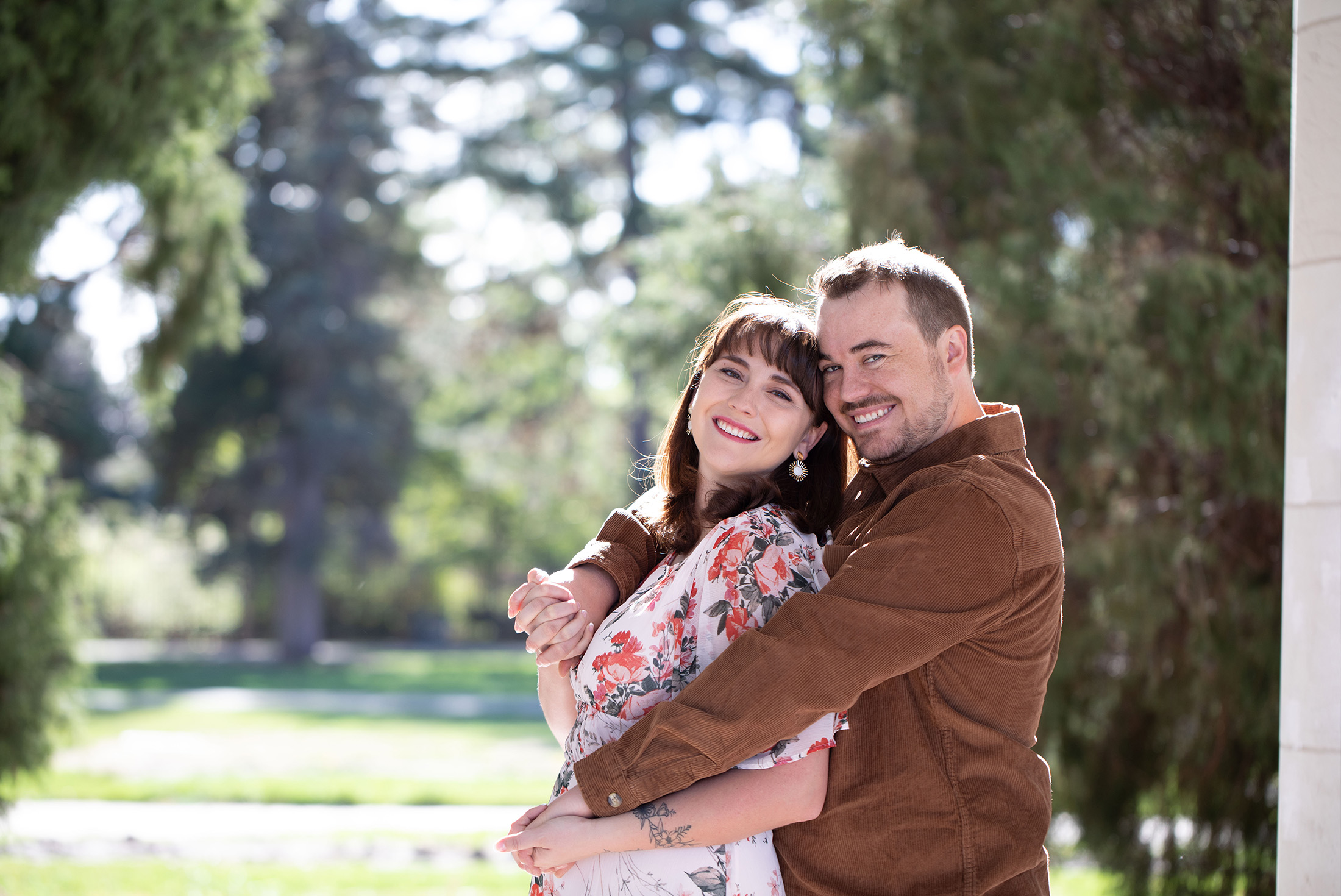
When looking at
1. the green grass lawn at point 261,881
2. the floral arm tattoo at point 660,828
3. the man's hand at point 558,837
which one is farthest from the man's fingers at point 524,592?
the green grass lawn at point 261,881

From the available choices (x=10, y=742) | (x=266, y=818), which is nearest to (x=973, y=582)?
(x=10, y=742)

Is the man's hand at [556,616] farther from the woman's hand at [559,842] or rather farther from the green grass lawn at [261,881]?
the green grass lawn at [261,881]

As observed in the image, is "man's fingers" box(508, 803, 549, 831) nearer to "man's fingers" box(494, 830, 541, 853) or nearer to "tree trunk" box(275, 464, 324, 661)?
"man's fingers" box(494, 830, 541, 853)

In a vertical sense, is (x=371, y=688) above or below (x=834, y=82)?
below

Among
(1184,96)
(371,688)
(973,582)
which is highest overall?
(1184,96)

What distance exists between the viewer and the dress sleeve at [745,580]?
86.3 inches

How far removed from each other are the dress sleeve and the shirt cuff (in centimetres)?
22

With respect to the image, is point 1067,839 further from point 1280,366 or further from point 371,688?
point 371,688

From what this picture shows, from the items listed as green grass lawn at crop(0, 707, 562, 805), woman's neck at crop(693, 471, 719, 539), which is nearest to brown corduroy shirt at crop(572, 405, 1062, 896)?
woman's neck at crop(693, 471, 719, 539)

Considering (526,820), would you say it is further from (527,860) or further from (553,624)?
(553,624)

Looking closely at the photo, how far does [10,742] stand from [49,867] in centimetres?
85

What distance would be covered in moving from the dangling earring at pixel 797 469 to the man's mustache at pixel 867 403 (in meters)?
0.19

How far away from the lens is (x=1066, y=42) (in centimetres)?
569

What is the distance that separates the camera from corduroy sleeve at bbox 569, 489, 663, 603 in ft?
8.99
